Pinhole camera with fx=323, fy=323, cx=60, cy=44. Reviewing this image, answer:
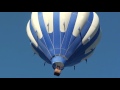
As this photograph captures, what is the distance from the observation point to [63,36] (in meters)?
15.6

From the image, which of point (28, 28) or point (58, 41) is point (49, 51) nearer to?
point (58, 41)

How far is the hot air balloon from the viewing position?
15.4 m

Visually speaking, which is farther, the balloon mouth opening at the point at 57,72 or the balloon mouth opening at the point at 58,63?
the balloon mouth opening at the point at 58,63

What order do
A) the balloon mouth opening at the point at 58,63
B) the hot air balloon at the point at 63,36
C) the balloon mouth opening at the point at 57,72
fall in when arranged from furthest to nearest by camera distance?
the hot air balloon at the point at 63,36 < the balloon mouth opening at the point at 58,63 < the balloon mouth opening at the point at 57,72

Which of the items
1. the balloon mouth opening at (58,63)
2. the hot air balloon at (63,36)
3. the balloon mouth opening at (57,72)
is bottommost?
the balloon mouth opening at (57,72)

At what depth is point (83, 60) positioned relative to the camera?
60.6 feet

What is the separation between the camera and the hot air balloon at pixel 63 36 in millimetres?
15352

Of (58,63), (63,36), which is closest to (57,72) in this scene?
(58,63)

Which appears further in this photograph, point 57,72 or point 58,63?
point 58,63

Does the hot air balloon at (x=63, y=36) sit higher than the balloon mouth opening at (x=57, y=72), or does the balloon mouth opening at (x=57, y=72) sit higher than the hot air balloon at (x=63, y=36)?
the hot air balloon at (x=63, y=36)

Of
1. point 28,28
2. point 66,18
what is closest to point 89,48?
point 66,18

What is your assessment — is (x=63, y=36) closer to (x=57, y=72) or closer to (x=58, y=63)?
(x=58, y=63)

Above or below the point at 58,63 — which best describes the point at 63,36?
above

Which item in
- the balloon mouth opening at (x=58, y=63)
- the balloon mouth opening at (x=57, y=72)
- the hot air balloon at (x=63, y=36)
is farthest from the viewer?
the hot air balloon at (x=63, y=36)
